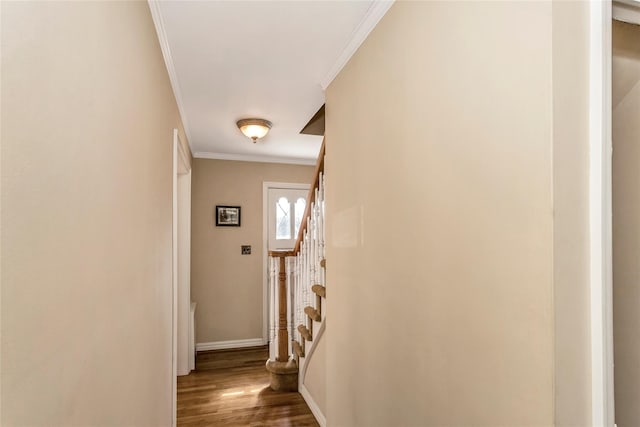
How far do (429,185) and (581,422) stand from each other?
2.52 ft

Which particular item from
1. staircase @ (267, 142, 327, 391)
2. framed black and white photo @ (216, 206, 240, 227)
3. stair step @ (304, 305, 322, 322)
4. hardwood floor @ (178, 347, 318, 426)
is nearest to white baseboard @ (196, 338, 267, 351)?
hardwood floor @ (178, 347, 318, 426)

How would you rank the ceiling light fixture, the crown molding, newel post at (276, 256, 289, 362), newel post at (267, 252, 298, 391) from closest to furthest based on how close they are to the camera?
1. the crown molding
2. the ceiling light fixture
3. newel post at (267, 252, 298, 391)
4. newel post at (276, 256, 289, 362)

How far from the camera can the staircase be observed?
9.17ft

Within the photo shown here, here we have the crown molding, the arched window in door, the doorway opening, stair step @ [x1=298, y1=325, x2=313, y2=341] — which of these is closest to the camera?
the crown molding

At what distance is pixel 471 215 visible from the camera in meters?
1.12

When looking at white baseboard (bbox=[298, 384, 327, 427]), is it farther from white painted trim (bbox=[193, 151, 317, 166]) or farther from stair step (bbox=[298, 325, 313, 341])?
white painted trim (bbox=[193, 151, 317, 166])

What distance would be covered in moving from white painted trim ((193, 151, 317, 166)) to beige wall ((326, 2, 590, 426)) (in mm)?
3052

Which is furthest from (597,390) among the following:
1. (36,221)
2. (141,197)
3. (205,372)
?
(205,372)

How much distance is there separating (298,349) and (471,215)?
2.59 meters

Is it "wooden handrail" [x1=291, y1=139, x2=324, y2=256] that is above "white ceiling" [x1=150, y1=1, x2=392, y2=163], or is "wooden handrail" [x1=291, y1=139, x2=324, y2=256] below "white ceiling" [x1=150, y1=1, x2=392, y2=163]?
below

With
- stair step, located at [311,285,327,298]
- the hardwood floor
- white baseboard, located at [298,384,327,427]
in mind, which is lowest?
the hardwood floor

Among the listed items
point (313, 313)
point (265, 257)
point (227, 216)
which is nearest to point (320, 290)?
point (313, 313)

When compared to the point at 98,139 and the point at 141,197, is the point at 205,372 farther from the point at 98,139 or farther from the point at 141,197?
the point at 98,139

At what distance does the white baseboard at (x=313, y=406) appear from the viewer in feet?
8.94
